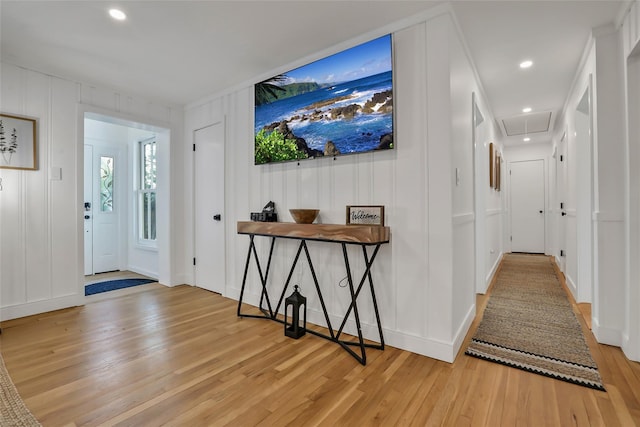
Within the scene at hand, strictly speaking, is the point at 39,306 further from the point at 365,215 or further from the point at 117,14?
the point at 365,215

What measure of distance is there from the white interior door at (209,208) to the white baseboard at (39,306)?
4.25 feet

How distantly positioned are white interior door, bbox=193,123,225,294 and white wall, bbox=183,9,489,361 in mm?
1366

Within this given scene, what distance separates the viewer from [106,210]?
5184 millimetres

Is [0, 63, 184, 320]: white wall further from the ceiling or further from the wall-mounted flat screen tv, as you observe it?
the wall-mounted flat screen tv

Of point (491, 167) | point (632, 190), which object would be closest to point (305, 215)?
point (632, 190)

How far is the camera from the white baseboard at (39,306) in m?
2.89

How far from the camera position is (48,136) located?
3.16 meters

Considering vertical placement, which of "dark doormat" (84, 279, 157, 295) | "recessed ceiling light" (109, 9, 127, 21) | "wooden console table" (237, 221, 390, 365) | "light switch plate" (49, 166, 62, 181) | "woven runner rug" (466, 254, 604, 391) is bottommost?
"woven runner rug" (466, 254, 604, 391)

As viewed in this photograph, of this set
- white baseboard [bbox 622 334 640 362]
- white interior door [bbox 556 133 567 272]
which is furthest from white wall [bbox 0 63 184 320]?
white interior door [bbox 556 133 567 272]

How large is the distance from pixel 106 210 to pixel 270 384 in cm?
484

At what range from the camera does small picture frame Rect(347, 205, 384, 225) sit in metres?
2.35

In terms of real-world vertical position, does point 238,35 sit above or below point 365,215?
above

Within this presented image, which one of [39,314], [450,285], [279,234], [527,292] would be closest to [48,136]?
[39,314]

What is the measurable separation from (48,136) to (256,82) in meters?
2.20
